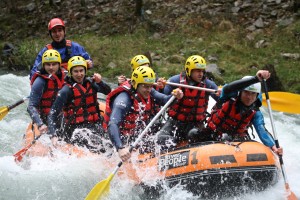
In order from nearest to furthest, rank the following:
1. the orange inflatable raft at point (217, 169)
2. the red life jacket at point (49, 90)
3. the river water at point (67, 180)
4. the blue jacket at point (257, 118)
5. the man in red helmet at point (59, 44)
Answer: the orange inflatable raft at point (217, 169)
the blue jacket at point (257, 118)
the river water at point (67, 180)
the red life jacket at point (49, 90)
the man in red helmet at point (59, 44)

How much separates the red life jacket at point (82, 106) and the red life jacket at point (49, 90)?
49cm

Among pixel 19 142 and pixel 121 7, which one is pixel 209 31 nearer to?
pixel 121 7

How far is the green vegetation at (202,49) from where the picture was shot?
12922 millimetres

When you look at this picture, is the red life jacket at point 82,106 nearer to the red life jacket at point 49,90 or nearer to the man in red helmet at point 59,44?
the red life jacket at point 49,90

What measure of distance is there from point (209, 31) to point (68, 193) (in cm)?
1031

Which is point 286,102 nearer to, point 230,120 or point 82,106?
point 230,120

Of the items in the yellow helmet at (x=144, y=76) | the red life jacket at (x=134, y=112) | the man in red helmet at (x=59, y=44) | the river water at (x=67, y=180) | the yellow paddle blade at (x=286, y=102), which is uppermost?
the man in red helmet at (x=59, y=44)

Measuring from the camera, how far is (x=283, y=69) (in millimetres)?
12438

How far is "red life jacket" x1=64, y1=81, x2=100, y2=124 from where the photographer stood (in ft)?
22.2

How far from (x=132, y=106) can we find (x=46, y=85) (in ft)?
5.66

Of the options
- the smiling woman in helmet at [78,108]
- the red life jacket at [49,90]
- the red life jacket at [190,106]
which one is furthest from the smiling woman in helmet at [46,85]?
the red life jacket at [190,106]

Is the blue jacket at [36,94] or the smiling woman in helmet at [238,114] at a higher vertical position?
the blue jacket at [36,94]

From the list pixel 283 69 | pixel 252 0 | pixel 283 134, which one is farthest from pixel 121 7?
pixel 283 134

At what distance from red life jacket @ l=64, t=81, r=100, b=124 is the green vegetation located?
6025mm
